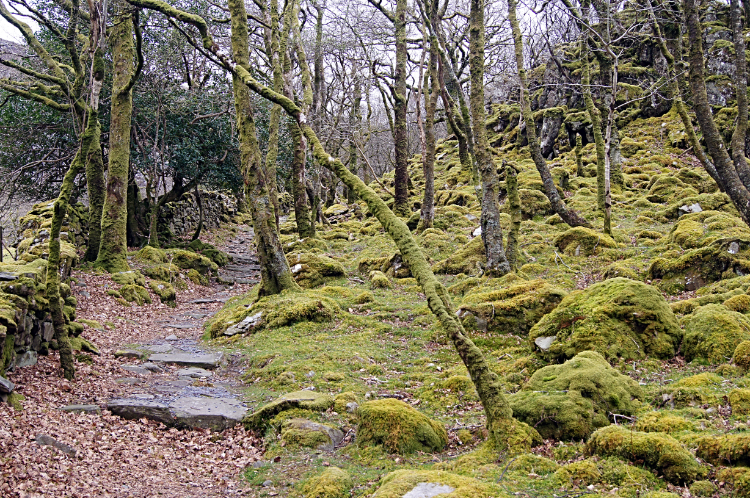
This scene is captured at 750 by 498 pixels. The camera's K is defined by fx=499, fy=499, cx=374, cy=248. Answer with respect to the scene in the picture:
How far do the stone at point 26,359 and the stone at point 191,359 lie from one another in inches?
92.0

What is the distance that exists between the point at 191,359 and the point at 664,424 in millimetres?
7953

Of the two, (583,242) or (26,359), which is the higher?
(583,242)

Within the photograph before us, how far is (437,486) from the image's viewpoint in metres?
4.04

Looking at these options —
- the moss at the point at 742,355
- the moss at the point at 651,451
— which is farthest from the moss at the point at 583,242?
the moss at the point at 651,451

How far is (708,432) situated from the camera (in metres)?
4.69

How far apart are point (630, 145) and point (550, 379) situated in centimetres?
2221

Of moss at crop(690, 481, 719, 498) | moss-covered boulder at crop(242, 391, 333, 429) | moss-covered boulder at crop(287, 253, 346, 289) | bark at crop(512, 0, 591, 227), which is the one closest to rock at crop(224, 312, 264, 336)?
moss-covered boulder at crop(287, 253, 346, 289)

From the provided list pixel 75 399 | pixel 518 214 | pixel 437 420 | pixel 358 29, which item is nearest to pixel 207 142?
pixel 358 29

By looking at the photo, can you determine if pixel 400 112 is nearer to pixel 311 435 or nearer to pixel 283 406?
pixel 283 406

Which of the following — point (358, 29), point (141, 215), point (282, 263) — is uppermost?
point (358, 29)

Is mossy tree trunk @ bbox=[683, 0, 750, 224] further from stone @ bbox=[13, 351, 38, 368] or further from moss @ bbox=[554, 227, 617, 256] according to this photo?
stone @ bbox=[13, 351, 38, 368]

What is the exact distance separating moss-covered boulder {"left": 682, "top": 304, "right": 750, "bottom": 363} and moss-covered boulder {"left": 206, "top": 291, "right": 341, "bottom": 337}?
23.1ft

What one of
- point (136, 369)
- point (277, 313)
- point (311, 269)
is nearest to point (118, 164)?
point (311, 269)

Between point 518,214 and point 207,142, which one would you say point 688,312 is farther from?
point 207,142
